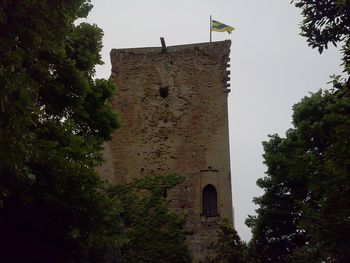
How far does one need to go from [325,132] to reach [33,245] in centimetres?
960

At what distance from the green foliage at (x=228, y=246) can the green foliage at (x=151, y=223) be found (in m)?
1.11

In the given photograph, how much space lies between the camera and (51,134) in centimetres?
830

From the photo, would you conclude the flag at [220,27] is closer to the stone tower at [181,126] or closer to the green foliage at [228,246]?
the stone tower at [181,126]

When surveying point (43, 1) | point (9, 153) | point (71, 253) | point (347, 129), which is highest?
point (43, 1)

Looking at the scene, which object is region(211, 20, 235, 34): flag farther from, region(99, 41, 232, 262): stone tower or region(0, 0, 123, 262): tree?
region(0, 0, 123, 262): tree

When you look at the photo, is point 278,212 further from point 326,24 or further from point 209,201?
point 326,24

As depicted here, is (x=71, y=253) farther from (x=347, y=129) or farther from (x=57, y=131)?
(x=347, y=129)

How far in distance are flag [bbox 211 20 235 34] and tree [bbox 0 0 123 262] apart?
10.6 m

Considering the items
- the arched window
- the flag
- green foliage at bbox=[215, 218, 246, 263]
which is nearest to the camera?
green foliage at bbox=[215, 218, 246, 263]

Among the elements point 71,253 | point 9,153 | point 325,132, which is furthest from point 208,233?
point 9,153

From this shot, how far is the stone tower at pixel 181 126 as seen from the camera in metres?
16.2

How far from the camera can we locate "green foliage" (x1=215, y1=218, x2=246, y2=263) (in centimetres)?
1444

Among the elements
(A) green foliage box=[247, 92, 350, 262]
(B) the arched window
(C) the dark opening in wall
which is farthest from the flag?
(B) the arched window

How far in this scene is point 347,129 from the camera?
725 centimetres
